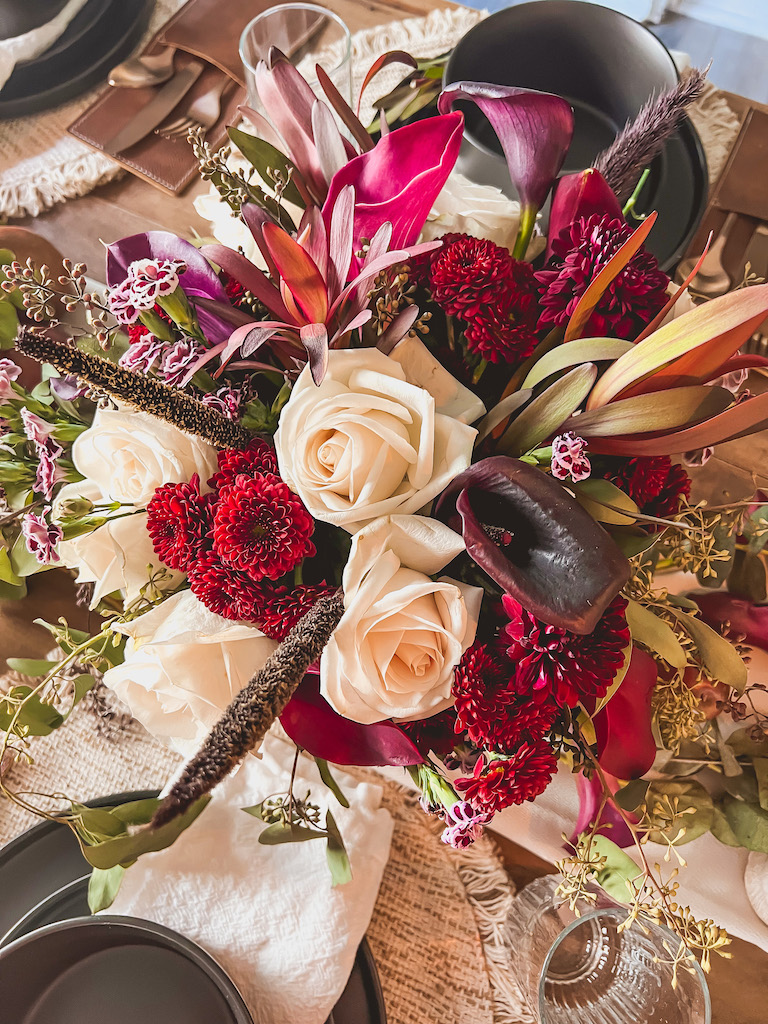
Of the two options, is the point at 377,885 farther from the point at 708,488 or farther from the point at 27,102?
the point at 27,102

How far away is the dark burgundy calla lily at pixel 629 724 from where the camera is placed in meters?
0.39

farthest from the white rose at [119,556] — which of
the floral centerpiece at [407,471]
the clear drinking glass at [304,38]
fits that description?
the clear drinking glass at [304,38]

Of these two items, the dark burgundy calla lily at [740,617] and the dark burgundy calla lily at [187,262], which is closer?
the dark burgundy calla lily at [187,262]

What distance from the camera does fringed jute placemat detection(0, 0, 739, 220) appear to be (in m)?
0.73

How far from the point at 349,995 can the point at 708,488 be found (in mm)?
435

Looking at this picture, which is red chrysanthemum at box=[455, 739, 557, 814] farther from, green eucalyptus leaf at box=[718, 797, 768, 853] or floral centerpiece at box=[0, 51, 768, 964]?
green eucalyptus leaf at box=[718, 797, 768, 853]

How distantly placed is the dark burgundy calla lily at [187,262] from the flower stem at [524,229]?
6.2 inches

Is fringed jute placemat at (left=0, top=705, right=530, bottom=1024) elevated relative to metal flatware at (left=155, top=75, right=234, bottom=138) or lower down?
lower down

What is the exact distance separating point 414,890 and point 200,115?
0.68 meters

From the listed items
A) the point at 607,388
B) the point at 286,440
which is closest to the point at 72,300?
the point at 286,440

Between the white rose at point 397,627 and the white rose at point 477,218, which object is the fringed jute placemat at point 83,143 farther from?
the white rose at point 397,627

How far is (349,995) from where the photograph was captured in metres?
0.48

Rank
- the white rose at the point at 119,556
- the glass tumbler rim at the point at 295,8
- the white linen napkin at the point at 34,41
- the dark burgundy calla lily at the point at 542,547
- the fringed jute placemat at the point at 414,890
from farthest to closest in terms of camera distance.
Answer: the white linen napkin at the point at 34,41 → the glass tumbler rim at the point at 295,8 → the fringed jute placemat at the point at 414,890 → the white rose at the point at 119,556 → the dark burgundy calla lily at the point at 542,547

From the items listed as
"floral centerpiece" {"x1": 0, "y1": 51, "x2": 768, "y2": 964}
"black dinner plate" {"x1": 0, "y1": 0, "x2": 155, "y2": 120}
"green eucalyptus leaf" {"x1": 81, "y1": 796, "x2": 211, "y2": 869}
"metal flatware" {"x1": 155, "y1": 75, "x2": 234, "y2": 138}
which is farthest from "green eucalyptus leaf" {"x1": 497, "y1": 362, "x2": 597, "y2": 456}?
"black dinner plate" {"x1": 0, "y1": 0, "x2": 155, "y2": 120}
